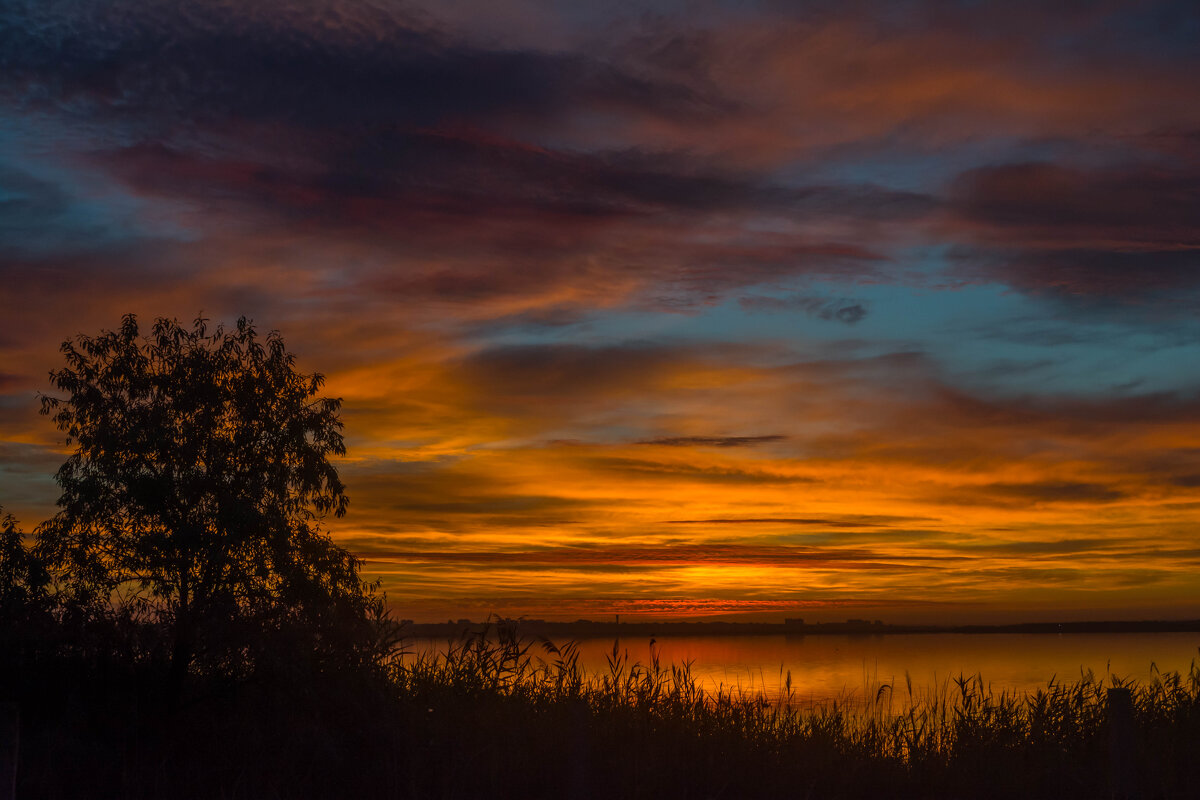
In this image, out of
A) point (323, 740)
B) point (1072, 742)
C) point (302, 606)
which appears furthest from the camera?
point (1072, 742)

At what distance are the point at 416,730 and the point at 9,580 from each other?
19.1 ft

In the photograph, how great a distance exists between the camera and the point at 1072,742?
1534 cm

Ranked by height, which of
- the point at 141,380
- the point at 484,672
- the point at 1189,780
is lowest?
the point at 1189,780

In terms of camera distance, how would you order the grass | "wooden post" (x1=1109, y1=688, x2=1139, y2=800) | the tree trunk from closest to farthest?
"wooden post" (x1=1109, y1=688, x2=1139, y2=800) < the grass < the tree trunk

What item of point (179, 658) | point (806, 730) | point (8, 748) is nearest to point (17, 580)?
point (179, 658)

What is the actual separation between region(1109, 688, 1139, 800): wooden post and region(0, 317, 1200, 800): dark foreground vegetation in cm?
137

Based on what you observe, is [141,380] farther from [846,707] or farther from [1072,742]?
[1072,742]

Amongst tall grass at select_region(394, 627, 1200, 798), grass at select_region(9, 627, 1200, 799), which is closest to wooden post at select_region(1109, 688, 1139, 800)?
grass at select_region(9, 627, 1200, 799)

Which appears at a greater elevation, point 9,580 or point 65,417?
point 65,417

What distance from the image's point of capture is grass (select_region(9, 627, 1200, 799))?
42.2 ft

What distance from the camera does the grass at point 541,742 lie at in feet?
42.2

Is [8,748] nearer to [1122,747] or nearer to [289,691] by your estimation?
[289,691]

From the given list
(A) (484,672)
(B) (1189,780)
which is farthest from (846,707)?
(A) (484,672)

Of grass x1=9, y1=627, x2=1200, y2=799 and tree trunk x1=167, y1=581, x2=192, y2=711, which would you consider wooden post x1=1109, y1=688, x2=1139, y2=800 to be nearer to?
grass x1=9, y1=627, x2=1200, y2=799
